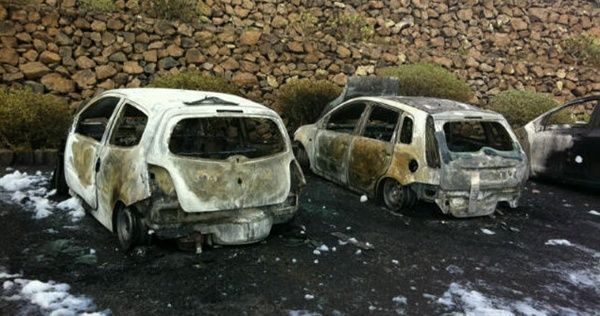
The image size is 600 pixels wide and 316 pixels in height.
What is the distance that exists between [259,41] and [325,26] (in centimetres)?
279

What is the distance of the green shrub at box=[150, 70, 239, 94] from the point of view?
33.6ft

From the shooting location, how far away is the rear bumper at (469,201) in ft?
21.1

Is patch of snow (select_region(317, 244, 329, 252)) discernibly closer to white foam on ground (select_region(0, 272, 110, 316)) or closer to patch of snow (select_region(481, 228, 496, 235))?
patch of snow (select_region(481, 228, 496, 235))

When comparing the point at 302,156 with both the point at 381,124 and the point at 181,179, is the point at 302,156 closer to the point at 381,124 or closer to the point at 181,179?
the point at 381,124

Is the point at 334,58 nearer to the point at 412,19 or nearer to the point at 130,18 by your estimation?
the point at 412,19

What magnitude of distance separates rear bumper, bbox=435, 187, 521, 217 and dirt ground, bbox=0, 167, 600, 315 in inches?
7.9

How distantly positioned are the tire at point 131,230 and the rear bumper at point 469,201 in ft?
11.8

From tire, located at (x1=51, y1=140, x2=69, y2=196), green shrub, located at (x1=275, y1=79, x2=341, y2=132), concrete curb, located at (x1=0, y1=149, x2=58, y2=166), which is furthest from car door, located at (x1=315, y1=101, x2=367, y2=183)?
concrete curb, located at (x1=0, y1=149, x2=58, y2=166)

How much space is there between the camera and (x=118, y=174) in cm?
504

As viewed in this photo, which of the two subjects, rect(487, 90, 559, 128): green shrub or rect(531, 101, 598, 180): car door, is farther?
rect(487, 90, 559, 128): green shrub

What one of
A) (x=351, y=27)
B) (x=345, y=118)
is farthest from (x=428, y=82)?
(x=345, y=118)

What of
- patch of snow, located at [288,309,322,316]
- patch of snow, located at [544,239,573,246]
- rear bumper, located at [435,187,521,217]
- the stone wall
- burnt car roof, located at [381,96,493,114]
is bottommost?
patch of snow, located at [544,239,573,246]

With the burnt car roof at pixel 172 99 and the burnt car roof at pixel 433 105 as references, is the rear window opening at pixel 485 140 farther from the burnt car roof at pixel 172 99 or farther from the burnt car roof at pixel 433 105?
the burnt car roof at pixel 172 99

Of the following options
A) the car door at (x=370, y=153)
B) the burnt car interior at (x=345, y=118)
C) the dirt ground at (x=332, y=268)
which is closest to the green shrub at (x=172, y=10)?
the burnt car interior at (x=345, y=118)
